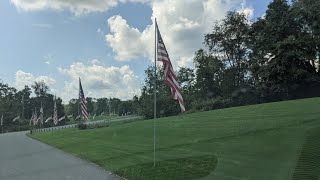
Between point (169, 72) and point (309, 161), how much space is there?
5562mm

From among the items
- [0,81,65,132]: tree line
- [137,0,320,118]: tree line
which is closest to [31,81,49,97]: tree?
[0,81,65,132]: tree line

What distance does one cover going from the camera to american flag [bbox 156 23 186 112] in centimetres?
1560

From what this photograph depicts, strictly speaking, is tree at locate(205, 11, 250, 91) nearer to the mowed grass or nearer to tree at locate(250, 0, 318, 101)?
tree at locate(250, 0, 318, 101)

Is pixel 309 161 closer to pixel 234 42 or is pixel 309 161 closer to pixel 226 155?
pixel 226 155

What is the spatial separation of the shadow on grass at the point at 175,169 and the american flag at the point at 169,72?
5.96 ft

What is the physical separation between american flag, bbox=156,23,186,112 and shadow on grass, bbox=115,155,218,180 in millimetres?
1815

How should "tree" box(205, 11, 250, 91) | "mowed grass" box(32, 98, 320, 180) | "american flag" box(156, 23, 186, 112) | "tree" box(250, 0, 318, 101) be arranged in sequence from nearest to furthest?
1. "mowed grass" box(32, 98, 320, 180)
2. "american flag" box(156, 23, 186, 112)
3. "tree" box(250, 0, 318, 101)
4. "tree" box(205, 11, 250, 91)

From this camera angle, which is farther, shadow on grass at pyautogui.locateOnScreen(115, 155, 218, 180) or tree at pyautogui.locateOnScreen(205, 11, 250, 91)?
tree at pyautogui.locateOnScreen(205, 11, 250, 91)

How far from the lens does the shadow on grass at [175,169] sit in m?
13.3

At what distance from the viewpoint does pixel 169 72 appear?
15.9 metres

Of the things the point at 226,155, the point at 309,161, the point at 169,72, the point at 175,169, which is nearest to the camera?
the point at 309,161

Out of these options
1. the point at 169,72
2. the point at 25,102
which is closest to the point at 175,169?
the point at 169,72

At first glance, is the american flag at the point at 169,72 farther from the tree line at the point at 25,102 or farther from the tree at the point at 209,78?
the tree line at the point at 25,102

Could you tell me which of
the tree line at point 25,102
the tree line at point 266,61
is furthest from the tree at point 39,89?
the tree line at point 266,61
